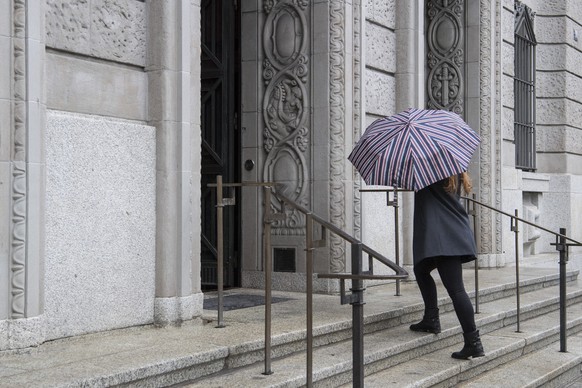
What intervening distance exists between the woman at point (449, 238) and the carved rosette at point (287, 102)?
2433 mm

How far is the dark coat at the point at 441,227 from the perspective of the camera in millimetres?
6609

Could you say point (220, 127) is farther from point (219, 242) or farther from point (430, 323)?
point (430, 323)

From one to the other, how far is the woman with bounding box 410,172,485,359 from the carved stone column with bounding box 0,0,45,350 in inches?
112

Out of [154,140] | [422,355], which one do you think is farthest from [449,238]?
[154,140]

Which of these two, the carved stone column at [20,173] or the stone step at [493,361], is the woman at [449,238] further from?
the carved stone column at [20,173]

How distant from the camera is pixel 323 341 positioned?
6.73 m

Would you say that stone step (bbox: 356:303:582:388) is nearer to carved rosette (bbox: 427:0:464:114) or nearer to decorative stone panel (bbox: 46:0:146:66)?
decorative stone panel (bbox: 46:0:146:66)

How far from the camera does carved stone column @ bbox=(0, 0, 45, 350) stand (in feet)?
17.8

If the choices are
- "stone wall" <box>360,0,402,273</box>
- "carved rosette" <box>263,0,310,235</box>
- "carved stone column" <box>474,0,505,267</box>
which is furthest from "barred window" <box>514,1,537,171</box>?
"carved rosette" <box>263,0,310,235</box>

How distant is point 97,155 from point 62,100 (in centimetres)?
46

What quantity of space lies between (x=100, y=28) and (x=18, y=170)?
1.41 metres

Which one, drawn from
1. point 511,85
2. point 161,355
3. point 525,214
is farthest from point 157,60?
point 525,214

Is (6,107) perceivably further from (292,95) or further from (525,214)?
(525,214)

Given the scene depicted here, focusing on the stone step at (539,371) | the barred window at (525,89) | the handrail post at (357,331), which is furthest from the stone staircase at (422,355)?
the barred window at (525,89)
